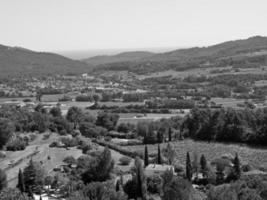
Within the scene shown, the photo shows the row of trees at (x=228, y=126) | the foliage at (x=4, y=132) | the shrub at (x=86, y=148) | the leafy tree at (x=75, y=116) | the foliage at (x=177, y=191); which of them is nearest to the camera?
the foliage at (x=177, y=191)

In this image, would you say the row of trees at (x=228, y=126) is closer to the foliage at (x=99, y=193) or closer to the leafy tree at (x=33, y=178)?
the leafy tree at (x=33, y=178)

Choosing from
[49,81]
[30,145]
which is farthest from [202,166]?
[49,81]

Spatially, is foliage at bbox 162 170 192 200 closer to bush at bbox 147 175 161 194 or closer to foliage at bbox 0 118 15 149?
bush at bbox 147 175 161 194

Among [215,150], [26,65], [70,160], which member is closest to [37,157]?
[70,160]

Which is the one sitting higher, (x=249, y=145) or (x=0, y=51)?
(x=0, y=51)

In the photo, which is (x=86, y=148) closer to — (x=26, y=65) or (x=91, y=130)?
(x=91, y=130)

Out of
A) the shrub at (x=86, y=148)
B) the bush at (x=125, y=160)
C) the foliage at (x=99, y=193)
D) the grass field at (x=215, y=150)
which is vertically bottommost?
the grass field at (x=215, y=150)

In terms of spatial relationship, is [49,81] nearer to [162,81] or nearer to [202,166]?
[162,81]

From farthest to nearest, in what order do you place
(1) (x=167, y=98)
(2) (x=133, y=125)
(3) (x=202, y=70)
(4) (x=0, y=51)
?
(4) (x=0, y=51)
(3) (x=202, y=70)
(1) (x=167, y=98)
(2) (x=133, y=125)

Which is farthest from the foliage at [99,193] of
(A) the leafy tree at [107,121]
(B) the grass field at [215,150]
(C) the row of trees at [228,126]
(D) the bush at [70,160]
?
(A) the leafy tree at [107,121]
